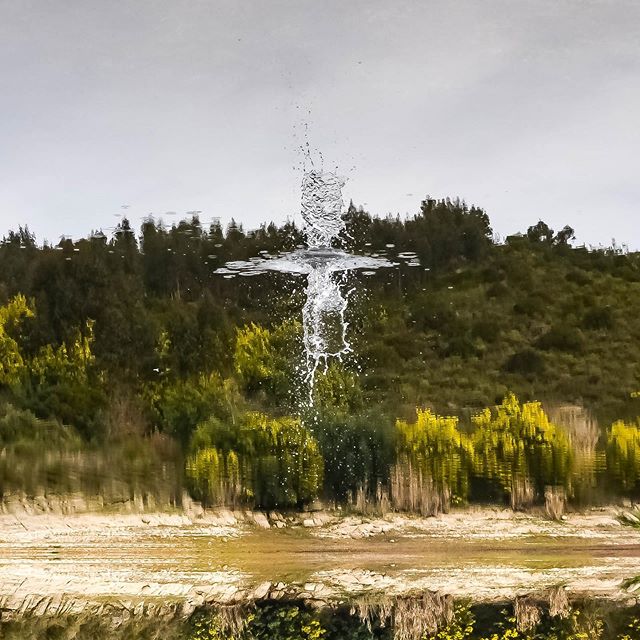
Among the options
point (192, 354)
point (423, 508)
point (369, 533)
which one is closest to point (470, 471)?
point (423, 508)

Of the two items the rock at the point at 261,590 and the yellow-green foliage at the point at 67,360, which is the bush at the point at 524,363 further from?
the yellow-green foliage at the point at 67,360

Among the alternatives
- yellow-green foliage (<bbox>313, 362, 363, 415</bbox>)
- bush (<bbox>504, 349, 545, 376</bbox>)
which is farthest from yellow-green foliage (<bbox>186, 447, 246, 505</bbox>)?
bush (<bbox>504, 349, 545, 376</bbox>)

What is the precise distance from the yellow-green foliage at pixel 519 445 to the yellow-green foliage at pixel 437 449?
0.12 meters

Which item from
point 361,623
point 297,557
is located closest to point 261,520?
point 297,557

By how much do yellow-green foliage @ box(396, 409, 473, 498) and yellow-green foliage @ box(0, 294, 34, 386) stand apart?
2.98 metres

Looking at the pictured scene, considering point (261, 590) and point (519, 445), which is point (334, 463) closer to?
point (261, 590)

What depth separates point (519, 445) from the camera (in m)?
4.94

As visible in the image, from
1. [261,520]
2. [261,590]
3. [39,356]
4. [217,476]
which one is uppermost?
[39,356]

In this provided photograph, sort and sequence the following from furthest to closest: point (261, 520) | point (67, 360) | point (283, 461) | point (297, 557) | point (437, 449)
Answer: point (67, 360)
point (437, 449)
point (283, 461)
point (261, 520)
point (297, 557)

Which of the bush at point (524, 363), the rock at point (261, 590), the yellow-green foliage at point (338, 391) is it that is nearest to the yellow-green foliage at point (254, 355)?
the yellow-green foliage at point (338, 391)

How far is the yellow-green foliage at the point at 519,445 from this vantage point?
4.83 m

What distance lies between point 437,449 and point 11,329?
340cm

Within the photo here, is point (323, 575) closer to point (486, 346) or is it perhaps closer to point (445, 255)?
point (486, 346)

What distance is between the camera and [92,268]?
5.18m
